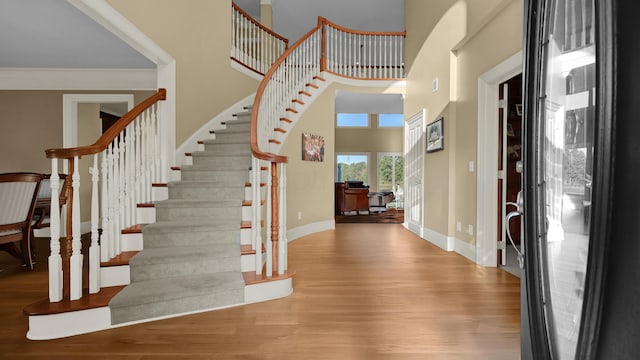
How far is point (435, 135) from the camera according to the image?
4.71 m

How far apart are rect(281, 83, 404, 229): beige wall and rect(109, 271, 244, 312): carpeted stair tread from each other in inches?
103

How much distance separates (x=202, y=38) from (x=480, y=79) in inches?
143

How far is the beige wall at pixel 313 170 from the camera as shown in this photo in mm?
5281

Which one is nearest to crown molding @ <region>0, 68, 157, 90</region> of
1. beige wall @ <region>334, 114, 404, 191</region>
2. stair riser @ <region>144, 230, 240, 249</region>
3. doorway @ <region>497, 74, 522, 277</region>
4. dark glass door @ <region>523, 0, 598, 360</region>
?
stair riser @ <region>144, 230, 240, 249</region>

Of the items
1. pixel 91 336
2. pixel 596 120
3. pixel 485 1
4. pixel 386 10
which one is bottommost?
pixel 91 336

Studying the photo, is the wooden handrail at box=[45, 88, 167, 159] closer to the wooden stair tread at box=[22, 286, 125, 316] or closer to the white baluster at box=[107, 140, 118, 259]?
the white baluster at box=[107, 140, 118, 259]

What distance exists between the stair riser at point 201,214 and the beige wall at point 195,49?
4.31 feet

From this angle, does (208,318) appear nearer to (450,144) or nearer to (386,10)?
(450,144)

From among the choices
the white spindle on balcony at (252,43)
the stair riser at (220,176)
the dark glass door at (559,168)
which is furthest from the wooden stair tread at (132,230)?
the white spindle on balcony at (252,43)

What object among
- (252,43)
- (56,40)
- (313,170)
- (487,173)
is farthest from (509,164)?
(56,40)

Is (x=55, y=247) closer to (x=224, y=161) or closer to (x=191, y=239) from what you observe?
(x=191, y=239)

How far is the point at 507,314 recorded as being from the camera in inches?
89.7

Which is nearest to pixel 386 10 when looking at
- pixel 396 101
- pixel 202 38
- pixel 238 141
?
pixel 396 101

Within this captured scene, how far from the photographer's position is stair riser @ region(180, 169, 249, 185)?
3656 millimetres
